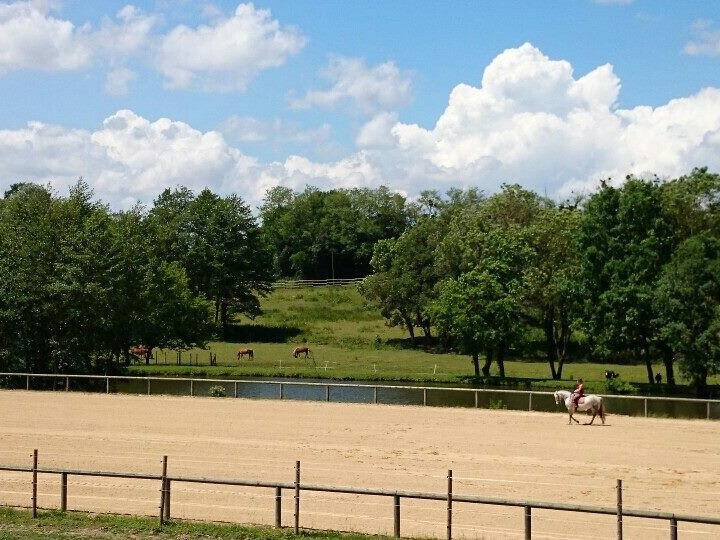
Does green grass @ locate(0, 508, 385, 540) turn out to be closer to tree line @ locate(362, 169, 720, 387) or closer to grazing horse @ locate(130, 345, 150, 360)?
tree line @ locate(362, 169, 720, 387)

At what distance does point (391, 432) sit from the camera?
108ft

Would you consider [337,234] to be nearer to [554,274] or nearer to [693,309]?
[554,274]

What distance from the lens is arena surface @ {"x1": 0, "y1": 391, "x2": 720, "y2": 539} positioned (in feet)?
65.2

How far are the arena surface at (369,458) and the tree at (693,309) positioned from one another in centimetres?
1143

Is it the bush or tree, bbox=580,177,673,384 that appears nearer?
the bush

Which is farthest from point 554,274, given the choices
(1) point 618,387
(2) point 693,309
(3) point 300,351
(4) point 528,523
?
(4) point 528,523

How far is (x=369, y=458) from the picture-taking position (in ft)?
88.9

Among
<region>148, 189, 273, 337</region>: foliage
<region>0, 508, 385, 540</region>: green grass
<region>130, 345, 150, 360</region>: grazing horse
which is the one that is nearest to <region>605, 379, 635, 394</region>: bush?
<region>130, 345, 150, 360</region>: grazing horse

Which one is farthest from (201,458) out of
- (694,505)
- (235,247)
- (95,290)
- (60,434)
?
(235,247)

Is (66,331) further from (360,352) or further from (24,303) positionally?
(360,352)

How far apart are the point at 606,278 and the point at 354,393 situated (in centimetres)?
1634

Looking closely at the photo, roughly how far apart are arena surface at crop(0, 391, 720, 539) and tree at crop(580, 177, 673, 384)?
50.7 ft

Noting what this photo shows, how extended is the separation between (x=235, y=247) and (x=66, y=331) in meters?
34.5

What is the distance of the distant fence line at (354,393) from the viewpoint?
43.1m
